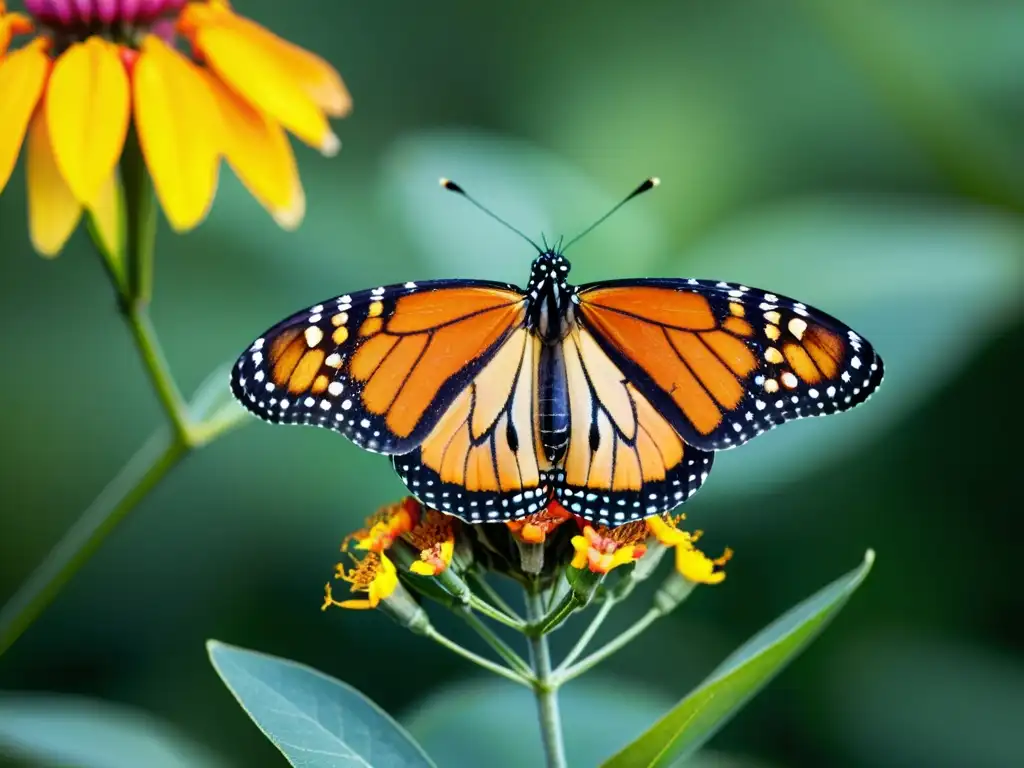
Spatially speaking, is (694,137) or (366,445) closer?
(366,445)

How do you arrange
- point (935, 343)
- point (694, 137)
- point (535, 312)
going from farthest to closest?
point (694, 137) < point (935, 343) < point (535, 312)

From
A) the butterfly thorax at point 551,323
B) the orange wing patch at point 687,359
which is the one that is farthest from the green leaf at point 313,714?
the orange wing patch at point 687,359

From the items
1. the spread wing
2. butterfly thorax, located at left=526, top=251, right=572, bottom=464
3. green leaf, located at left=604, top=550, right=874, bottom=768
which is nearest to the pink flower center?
butterfly thorax, located at left=526, top=251, right=572, bottom=464

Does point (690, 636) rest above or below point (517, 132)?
below

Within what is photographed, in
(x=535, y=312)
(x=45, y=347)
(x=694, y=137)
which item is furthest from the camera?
(x=694, y=137)

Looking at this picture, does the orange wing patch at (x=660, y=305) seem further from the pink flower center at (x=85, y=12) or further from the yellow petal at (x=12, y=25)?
the yellow petal at (x=12, y=25)

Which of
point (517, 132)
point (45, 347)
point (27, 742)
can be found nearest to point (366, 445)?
point (27, 742)

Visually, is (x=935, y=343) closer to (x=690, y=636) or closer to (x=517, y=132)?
(x=690, y=636)
